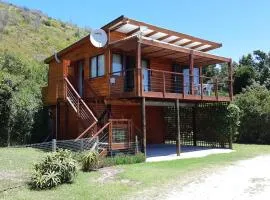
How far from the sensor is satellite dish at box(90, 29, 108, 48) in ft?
62.8

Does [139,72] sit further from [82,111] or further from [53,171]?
[53,171]

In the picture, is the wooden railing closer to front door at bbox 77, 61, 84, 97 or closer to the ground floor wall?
the ground floor wall

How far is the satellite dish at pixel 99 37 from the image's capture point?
62.8ft

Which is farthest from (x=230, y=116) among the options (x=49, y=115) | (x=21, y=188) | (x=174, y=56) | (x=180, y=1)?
(x=21, y=188)

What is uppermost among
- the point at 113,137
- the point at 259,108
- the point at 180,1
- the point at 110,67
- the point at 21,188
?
the point at 180,1

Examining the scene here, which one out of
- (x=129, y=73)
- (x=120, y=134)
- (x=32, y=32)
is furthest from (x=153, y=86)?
(x=32, y=32)

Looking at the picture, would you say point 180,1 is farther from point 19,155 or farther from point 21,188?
point 21,188

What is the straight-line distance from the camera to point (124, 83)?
1978 centimetres

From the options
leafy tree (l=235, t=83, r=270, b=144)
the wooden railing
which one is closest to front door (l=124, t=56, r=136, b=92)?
the wooden railing

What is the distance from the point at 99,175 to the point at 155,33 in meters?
10.8

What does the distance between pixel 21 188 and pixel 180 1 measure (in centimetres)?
1318

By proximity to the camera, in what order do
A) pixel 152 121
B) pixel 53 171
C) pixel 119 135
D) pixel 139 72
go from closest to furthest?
pixel 53 171
pixel 119 135
pixel 139 72
pixel 152 121

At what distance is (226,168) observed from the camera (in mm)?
14586

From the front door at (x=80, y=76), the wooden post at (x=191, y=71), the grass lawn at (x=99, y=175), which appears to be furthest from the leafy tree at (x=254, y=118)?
the front door at (x=80, y=76)
